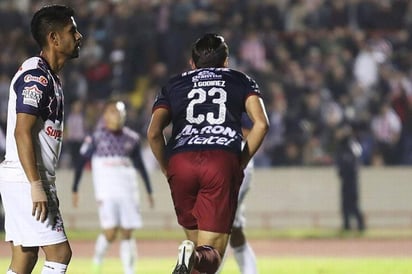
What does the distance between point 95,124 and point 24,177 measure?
53.2 ft

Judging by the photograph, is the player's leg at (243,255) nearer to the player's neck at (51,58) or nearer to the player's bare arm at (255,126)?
the player's bare arm at (255,126)

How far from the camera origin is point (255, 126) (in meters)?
9.49

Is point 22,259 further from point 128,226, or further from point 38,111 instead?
point 128,226

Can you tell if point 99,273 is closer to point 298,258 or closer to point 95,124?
→ point 298,258

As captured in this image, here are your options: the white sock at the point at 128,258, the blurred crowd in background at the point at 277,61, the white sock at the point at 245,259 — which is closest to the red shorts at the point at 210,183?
the white sock at the point at 245,259

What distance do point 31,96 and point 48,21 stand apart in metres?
0.64

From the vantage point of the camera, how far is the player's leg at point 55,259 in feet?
27.8

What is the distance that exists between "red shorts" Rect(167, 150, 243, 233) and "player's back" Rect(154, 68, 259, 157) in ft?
0.28

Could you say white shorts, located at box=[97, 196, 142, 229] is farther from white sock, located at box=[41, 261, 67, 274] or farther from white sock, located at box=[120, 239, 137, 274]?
white sock, located at box=[41, 261, 67, 274]

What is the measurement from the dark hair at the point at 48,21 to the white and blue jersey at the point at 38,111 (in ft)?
0.64

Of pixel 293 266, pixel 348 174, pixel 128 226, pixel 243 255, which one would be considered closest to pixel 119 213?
pixel 128 226

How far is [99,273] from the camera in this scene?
1573cm

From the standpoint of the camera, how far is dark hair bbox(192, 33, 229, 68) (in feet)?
32.3

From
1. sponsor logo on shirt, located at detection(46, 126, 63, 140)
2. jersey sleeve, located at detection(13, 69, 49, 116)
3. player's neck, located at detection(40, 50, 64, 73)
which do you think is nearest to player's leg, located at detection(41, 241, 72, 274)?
sponsor logo on shirt, located at detection(46, 126, 63, 140)
